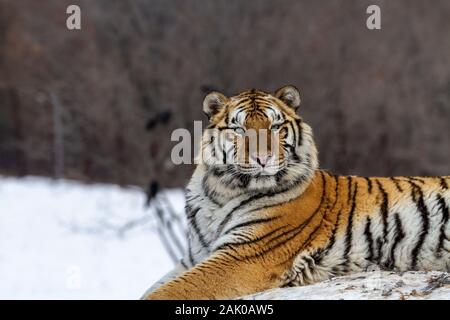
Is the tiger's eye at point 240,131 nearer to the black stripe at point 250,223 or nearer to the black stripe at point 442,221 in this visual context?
the black stripe at point 250,223

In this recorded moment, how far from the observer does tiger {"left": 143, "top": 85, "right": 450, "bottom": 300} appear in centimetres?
395

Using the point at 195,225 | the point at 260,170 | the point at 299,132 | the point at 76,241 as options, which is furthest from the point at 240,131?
the point at 76,241

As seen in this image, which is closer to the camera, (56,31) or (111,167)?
(111,167)

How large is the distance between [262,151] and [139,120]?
957 centimetres

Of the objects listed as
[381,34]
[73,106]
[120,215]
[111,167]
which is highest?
[381,34]

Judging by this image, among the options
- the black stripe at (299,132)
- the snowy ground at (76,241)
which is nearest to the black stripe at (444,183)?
the black stripe at (299,132)

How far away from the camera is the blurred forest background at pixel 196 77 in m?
13.0

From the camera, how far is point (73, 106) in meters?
14.2

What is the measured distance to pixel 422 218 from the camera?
161 inches

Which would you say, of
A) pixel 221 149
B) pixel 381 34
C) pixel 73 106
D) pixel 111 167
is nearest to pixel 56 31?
pixel 73 106

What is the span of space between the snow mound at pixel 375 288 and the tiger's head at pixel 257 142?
0.61 m

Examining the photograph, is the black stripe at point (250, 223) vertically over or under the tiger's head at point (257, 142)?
under

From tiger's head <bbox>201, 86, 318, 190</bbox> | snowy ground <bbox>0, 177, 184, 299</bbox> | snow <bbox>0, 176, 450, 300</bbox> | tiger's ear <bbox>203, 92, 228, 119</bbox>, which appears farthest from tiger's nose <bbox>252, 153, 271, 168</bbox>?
snowy ground <bbox>0, 177, 184, 299</bbox>
